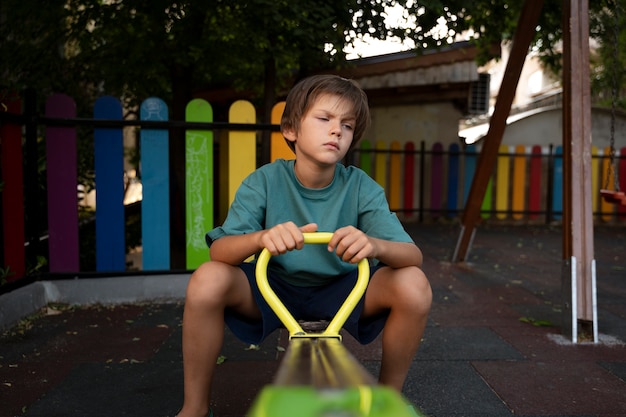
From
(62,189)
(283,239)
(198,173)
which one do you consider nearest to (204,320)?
(283,239)

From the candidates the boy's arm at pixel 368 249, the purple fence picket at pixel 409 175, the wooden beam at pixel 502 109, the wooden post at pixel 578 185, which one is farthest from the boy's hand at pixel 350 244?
the purple fence picket at pixel 409 175

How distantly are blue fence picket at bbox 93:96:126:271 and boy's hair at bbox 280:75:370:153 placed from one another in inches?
85.8

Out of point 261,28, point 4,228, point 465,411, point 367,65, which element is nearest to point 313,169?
point 465,411

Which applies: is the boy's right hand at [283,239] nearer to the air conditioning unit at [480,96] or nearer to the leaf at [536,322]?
the leaf at [536,322]

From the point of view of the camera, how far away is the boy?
1865 millimetres

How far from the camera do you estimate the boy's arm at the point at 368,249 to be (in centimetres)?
161

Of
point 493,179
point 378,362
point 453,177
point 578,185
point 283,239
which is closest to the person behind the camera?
point 283,239

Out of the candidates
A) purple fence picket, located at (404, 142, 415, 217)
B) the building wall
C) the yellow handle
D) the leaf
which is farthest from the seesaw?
the building wall

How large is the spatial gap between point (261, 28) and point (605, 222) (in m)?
7.73

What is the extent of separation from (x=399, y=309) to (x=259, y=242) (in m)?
0.52

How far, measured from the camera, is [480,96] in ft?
40.4

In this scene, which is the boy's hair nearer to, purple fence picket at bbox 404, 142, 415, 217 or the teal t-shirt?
the teal t-shirt

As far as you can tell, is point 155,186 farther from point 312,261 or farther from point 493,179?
point 493,179

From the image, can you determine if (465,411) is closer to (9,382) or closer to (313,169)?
(313,169)
